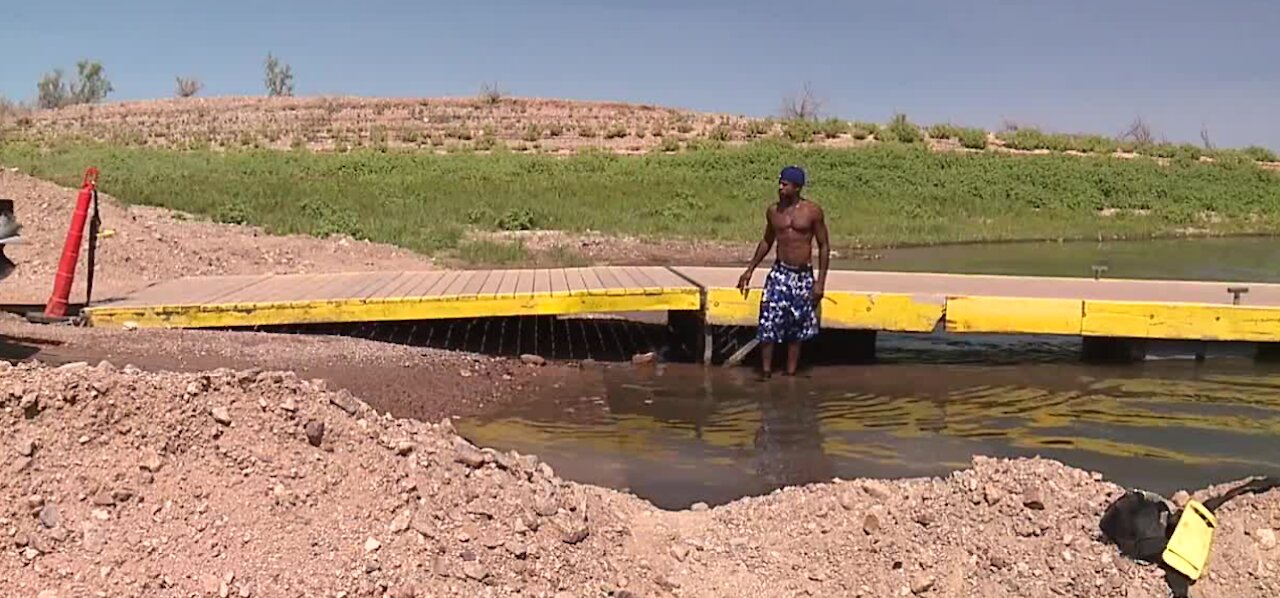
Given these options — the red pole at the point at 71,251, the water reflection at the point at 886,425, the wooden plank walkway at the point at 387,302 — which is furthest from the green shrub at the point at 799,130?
the red pole at the point at 71,251

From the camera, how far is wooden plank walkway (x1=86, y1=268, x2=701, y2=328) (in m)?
8.95

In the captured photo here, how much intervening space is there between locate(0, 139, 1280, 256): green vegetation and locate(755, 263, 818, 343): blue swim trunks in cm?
843

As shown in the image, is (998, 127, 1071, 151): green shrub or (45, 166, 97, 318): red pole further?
(998, 127, 1071, 151): green shrub

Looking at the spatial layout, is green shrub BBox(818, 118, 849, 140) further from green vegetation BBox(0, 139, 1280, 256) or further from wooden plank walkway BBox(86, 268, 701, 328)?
wooden plank walkway BBox(86, 268, 701, 328)

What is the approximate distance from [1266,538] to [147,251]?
11.5m

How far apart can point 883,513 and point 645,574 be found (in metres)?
0.93

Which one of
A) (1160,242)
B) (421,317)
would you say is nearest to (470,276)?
(421,317)

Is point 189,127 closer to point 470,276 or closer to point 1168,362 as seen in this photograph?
point 470,276

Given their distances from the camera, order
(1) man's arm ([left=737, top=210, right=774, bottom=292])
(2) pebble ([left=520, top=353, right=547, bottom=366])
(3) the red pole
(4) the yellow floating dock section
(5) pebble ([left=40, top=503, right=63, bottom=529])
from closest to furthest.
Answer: (5) pebble ([left=40, top=503, right=63, bottom=529]), (3) the red pole, (1) man's arm ([left=737, top=210, right=774, bottom=292]), (4) the yellow floating dock section, (2) pebble ([left=520, top=353, right=547, bottom=366])

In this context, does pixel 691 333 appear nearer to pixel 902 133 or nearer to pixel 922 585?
pixel 922 585

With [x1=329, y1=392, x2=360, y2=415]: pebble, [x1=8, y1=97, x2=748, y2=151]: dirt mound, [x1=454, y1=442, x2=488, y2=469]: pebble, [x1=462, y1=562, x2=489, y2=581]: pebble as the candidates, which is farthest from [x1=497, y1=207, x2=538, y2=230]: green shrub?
[x1=462, y1=562, x2=489, y2=581]: pebble

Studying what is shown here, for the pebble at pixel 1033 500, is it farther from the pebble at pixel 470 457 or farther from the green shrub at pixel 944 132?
the green shrub at pixel 944 132

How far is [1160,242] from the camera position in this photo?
23953 mm

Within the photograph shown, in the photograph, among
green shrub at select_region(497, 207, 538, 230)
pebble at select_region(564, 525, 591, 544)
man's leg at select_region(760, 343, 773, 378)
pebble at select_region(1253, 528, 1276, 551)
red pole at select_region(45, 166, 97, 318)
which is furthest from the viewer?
green shrub at select_region(497, 207, 538, 230)
